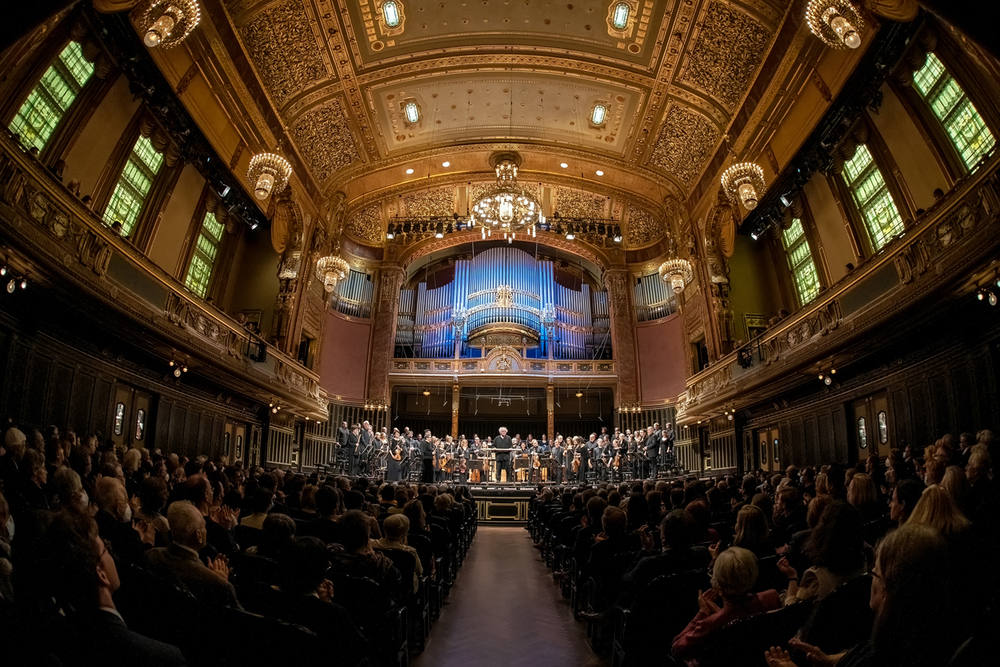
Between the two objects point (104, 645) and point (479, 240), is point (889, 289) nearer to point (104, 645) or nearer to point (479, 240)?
point (104, 645)

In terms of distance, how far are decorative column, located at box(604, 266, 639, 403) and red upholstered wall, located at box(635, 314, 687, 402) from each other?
11.7 inches

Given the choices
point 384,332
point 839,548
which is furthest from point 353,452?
point 839,548

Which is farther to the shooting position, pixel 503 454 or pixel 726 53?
pixel 503 454

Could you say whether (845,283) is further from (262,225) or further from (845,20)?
(262,225)

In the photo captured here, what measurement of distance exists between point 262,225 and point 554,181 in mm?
9554

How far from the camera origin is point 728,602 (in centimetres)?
243

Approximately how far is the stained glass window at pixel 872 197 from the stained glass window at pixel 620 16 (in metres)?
5.93

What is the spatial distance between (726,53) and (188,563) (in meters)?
15.2

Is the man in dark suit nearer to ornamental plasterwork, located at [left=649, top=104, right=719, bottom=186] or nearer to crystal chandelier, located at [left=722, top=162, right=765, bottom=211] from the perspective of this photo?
crystal chandelier, located at [left=722, top=162, right=765, bottom=211]

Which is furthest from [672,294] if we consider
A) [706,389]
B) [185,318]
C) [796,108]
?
[185,318]

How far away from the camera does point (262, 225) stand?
17.7 metres

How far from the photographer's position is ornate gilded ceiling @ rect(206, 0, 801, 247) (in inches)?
537

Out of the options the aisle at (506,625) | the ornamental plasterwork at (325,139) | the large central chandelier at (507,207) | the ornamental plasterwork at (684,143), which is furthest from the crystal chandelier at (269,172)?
the ornamental plasterwork at (684,143)

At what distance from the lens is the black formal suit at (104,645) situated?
61.0 inches
